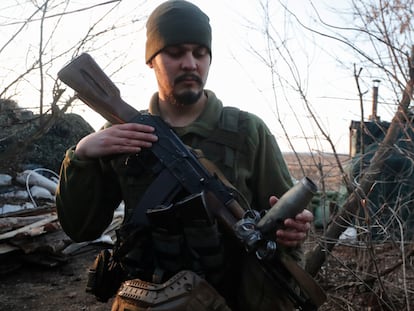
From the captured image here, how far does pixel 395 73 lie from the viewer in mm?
3285

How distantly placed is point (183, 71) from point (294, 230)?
0.78 m

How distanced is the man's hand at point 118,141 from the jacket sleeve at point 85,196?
0.07 m

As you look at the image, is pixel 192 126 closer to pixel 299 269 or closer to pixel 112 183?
pixel 112 183

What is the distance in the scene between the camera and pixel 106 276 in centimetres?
205

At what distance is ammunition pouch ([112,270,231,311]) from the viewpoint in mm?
1577

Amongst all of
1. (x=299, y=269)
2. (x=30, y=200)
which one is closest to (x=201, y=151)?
(x=299, y=269)

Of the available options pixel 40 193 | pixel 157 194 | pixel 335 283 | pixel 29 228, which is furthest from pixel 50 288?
pixel 157 194

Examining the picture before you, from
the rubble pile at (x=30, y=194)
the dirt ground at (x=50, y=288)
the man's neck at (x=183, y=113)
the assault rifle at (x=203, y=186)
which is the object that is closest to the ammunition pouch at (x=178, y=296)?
the assault rifle at (x=203, y=186)

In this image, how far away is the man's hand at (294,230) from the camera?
161 centimetres

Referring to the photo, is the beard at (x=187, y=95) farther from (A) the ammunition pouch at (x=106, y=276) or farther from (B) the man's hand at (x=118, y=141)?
(A) the ammunition pouch at (x=106, y=276)

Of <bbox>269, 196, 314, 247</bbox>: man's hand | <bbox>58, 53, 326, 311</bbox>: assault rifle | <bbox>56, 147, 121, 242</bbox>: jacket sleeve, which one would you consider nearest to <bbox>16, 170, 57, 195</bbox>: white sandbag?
<bbox>56, 147, 121, 242</bbox>: jacket sleeve

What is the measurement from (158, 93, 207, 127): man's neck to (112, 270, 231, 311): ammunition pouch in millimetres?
707

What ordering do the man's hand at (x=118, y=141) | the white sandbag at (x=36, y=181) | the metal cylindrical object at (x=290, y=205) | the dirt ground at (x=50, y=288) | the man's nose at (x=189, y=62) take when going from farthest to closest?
the white sandbag at (x=36, y=181) → the dirt ground at (x=50, y=288) → the man's nose at (x=189, y=62) → the man's hand at (x=118, y=141) → the metal cylindrical object at (x=290, y=205)

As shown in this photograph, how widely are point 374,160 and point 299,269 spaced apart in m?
2.19
